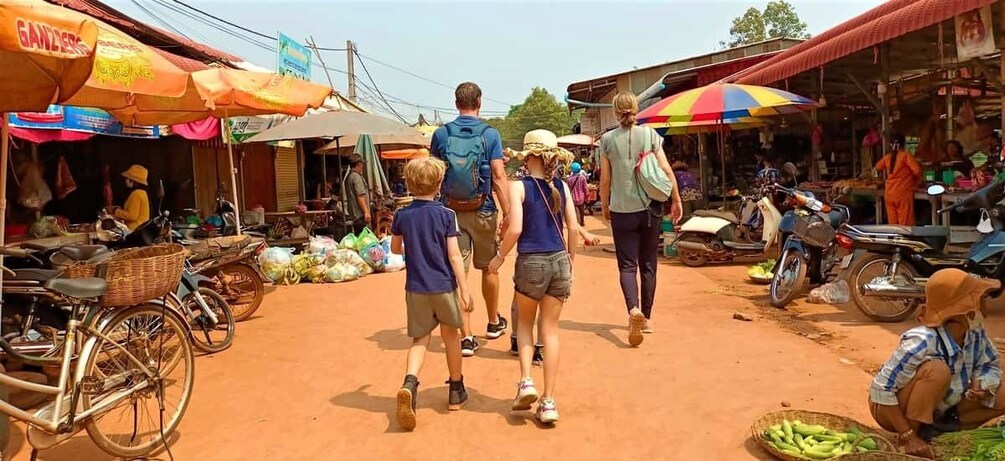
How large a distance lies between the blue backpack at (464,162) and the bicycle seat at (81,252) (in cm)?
230

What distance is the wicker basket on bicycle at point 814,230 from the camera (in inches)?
277

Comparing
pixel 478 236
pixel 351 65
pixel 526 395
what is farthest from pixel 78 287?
pixel 351 65

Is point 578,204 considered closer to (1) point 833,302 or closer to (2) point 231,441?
(1) point 833,302

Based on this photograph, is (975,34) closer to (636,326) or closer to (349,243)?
(636,326)

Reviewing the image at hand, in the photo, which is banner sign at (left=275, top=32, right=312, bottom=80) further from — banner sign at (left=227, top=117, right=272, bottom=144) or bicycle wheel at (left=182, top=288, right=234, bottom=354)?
bicycle wheel at (left=182, top=288, right=234, bottom=354)

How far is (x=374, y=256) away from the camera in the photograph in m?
10.4

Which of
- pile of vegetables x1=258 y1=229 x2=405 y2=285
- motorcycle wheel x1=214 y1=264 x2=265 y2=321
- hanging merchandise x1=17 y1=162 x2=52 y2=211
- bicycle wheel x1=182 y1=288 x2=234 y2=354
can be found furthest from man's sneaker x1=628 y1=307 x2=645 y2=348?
hanging merchandise x1=17 y1=162 x2=52 y2=211

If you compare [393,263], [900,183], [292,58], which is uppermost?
[292,58]

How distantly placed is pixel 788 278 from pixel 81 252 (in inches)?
233

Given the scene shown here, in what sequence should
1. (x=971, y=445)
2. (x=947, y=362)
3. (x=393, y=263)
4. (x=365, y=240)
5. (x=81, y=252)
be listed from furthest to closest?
(x=365, y=240)
(x=393, y=263)
(x=81, y=252)
(x=947, y=362)
(x=971, y=445)

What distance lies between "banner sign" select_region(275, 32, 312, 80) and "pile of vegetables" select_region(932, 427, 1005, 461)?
12.0 m

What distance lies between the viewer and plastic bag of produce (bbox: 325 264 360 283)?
9.77 metres

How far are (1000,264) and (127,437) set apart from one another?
20.7ft

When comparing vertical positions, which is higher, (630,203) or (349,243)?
(630,203)
